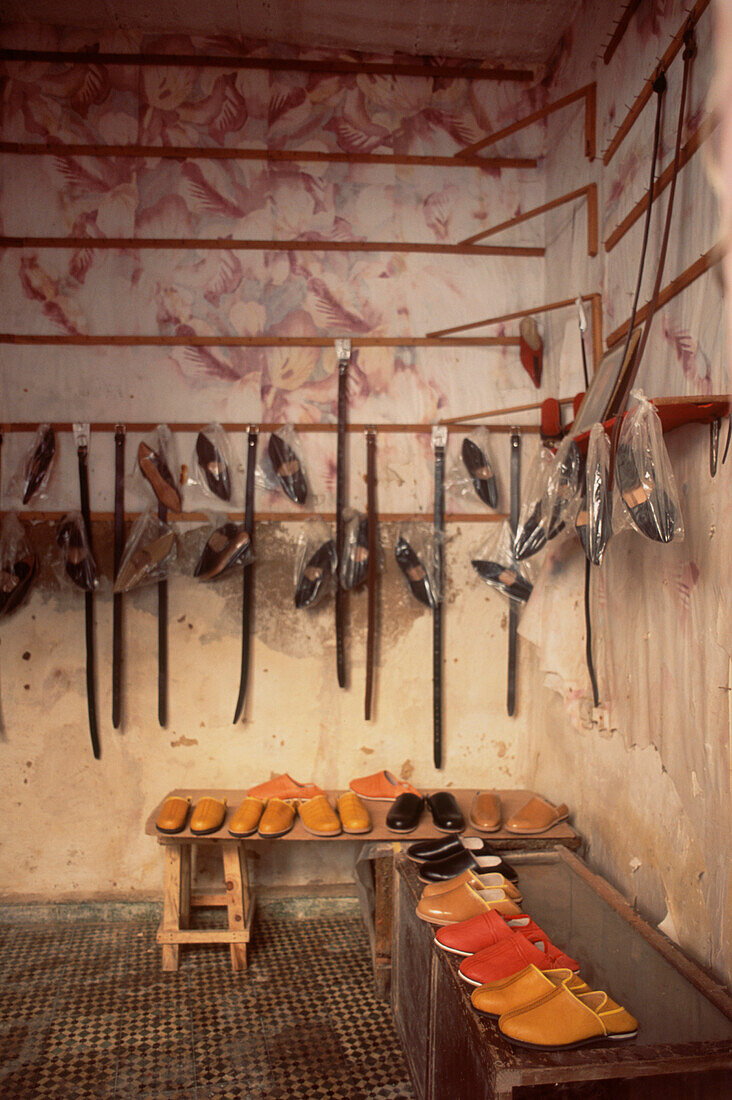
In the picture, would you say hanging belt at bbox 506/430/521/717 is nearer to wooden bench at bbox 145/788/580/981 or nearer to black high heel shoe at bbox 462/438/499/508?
black high heel shoe at bbox 462/438/499/508

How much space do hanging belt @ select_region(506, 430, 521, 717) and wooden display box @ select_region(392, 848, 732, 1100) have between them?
75 cm

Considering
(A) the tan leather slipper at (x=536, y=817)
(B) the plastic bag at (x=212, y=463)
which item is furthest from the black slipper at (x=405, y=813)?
(B) the plastic bag at (x=212, y=463)

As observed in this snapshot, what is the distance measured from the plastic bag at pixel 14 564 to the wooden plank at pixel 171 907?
115 cm

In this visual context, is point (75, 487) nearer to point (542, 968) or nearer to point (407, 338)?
point (407, 338)

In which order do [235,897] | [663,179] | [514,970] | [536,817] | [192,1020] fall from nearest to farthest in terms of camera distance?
1. [514,970]
2. [663,179]
3. [192,1020]
4. [536,817]
5. [235,897]

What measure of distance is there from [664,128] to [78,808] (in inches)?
121

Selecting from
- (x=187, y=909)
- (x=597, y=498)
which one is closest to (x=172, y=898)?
(x=187, y=909)

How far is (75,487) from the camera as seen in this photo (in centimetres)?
294

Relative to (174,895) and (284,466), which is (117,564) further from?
(174,895)

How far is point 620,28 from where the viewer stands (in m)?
2.22

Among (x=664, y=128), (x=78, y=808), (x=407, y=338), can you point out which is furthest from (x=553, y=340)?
(x=78, y=808)

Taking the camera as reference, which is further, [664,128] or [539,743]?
[539,743]

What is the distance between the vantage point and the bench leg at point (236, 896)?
8.13 ft

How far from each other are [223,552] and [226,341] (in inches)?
34.3
